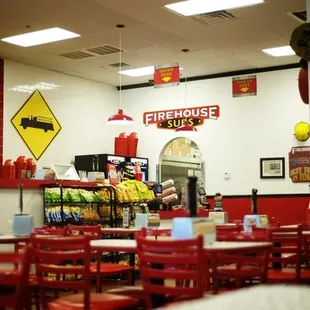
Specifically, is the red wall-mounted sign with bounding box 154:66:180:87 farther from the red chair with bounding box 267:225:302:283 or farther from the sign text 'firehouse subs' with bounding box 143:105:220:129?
the red chair with bounding box 267:225:302:283

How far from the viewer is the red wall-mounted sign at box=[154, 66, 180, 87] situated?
11.2 metres

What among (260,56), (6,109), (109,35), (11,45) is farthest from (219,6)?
(6,109)

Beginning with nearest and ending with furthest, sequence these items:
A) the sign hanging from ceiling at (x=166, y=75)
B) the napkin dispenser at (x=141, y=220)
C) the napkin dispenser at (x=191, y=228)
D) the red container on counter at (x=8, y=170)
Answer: the napkin dispenser at (x=191, y=228) → the napkin dispenser at (x=141, y=220) → the red container on counter at (x=8, y=170) → the sign hanging from ceiling at (x=166, y=75)

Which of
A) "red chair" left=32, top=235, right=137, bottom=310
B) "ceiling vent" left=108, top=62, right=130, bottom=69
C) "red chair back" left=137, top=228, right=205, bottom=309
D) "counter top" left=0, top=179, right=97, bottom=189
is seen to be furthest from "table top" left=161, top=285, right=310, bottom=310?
"ceiling vent" left=108, top=62, right=130, bottom=69

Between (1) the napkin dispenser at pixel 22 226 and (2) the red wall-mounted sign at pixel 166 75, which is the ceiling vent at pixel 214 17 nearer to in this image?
(2) the red wall-mounted sign at pixel 166 75

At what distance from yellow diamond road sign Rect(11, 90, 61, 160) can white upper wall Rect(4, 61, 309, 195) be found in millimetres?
128

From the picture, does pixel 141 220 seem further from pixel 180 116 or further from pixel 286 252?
pixel 180 116

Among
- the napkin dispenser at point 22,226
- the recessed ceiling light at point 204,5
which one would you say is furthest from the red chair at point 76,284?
the recessed ceiling light at point 204,5

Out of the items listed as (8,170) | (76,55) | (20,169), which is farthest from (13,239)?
(76,55)

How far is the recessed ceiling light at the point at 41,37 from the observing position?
32.9 feet

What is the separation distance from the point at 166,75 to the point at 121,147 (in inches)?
129

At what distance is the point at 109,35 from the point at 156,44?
1039 millimetres

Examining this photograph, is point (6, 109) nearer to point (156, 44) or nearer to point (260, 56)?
point (156, 44)

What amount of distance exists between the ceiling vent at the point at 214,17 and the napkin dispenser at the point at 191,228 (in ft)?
19.0
